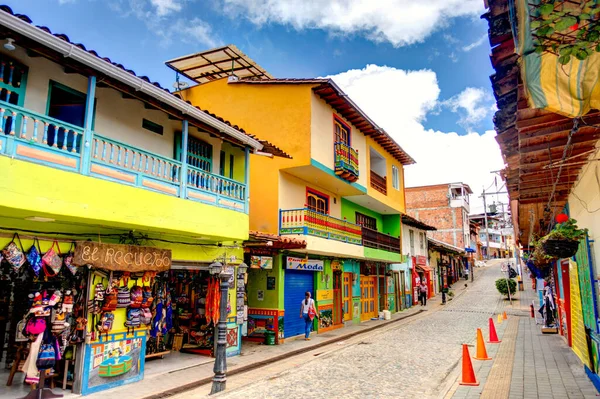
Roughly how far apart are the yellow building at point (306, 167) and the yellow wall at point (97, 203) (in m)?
5.35

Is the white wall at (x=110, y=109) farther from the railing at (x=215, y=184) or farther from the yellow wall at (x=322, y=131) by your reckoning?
the yellow wall at (x=322, y=131)

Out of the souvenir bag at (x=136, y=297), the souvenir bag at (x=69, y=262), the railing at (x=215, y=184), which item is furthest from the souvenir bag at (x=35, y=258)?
the railing at (x=215, y=184)

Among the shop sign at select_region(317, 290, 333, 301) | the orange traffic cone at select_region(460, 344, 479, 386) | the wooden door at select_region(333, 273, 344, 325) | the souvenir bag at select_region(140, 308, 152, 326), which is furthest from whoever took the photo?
the wooden door at select_region(333, 273, 344, 325)

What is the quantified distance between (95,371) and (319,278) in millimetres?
10660

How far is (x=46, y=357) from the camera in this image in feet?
25.7

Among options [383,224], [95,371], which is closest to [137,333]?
[95,371]

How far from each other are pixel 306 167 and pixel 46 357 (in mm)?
10353

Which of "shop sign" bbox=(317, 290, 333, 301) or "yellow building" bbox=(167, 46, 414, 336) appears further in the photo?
"shop sign" bbox=(317, 290, 333, 301)

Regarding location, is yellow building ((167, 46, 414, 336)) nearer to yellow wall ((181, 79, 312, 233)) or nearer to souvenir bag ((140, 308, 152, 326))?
yellow wall ((181, 79, 312, 233))

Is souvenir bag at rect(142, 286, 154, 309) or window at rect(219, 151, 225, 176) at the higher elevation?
window at rect(219, 151, 225, 176)

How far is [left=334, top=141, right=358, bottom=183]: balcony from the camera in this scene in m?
17.5

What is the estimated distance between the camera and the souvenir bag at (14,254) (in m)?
7.16

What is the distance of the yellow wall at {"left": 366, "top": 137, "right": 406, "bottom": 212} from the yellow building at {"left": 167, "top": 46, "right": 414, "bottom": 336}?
0.57 ft

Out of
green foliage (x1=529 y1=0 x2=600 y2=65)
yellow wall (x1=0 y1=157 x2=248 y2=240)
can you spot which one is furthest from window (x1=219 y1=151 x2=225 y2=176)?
green foliage (x1=529 y1=0 x2=600 y2=65)
